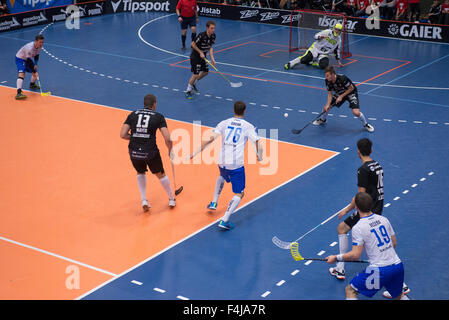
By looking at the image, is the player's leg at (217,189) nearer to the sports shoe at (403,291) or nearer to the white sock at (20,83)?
the sports shoe at (403,291)

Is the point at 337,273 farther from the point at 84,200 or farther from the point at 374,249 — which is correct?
the point at 84,200

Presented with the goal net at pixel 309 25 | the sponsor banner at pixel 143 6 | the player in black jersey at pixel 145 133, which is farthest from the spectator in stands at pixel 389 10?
the player in black jersey at pixel 145 133

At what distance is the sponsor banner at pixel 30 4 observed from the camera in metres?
28.8

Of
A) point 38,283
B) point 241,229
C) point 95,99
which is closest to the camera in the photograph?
point 38,283

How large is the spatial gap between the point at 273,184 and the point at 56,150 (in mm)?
5255

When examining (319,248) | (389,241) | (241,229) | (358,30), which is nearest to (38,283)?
(241,229)

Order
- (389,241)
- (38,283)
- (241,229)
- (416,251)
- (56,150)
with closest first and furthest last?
1. (389,241)
2. (38,283)
3. (416,251)
4. (241,229)
5. (56,150)

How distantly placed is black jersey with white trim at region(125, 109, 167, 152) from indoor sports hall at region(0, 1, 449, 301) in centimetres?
140

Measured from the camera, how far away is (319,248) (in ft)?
33.4

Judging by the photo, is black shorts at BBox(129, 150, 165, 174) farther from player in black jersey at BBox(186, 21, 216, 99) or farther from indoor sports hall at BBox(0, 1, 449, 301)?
player in black jersey at BBox(186, 21, 216, 99)

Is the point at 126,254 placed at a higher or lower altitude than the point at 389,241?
lower
